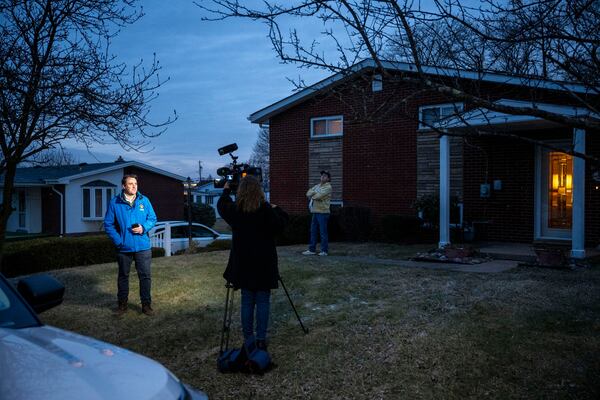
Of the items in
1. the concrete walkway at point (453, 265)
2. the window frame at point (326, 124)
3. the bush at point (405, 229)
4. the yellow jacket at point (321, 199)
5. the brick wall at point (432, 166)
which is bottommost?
the concrete walkway at point (453, 265)

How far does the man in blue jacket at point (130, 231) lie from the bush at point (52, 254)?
18.2 ft

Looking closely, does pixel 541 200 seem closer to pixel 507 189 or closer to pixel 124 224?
pixel 507 189

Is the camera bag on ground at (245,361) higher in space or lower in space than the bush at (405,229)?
lower

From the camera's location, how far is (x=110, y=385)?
199 cm

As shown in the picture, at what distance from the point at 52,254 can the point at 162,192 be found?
730 inches

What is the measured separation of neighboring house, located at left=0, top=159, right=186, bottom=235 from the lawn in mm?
18964

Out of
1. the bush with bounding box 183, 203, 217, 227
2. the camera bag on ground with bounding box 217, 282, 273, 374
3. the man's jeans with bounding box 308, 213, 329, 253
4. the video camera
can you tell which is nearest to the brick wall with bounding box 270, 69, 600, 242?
the man's jeans with bounding box 308, 213, 329, 253

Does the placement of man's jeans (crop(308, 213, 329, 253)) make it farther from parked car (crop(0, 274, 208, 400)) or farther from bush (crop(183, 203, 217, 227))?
bush (crop(183, 203, 217, 227))

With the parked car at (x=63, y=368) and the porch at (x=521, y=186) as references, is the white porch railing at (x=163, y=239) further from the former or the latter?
the parked car at (x=63, y=368)

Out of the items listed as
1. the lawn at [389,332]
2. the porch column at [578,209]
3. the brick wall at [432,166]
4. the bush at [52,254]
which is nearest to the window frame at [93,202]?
the bush at [52,254]

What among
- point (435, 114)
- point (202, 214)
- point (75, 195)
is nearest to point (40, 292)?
point (435, 114)

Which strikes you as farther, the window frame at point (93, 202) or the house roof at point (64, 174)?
the window frame at point (93, 202)

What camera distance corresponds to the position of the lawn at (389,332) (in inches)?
177

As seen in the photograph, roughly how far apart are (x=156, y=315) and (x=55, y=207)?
22.8 metres
